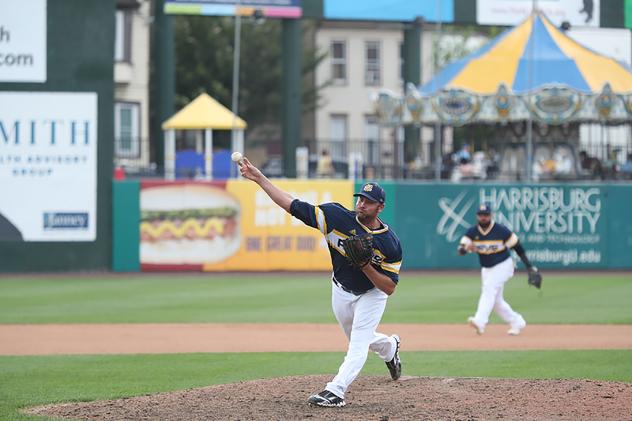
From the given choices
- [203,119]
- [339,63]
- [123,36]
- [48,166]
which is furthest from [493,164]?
[339,63]

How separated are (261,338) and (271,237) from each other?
1114 cm

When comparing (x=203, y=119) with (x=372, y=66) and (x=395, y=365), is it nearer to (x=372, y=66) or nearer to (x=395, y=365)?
(x=372, y=66)

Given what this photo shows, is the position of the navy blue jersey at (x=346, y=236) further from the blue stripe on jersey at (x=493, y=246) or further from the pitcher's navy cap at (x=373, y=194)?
the blue stripe on jersey at (x=493, y=246)

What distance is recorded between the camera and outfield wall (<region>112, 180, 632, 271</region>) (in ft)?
84.4

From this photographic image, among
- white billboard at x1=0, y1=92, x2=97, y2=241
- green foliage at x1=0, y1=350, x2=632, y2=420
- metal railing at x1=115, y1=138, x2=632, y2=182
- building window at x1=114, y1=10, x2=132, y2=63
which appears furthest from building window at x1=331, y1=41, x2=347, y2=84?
green foliage at x1=0, y1=350, x2=632, y2=420

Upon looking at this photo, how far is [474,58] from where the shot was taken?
32562 millimetres

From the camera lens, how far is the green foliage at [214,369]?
10.5 m

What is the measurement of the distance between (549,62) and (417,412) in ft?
79.8

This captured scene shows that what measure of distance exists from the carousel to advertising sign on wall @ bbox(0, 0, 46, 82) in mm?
10881

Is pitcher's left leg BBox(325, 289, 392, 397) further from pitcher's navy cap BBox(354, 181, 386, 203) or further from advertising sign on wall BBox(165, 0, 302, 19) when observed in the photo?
advertising sign on wall BBox(165, 0, 302, 19)

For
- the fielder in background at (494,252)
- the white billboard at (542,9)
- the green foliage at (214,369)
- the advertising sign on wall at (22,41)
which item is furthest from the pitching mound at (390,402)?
the white billboard at (542,9)

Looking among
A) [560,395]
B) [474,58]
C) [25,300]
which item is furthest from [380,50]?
[560,395]

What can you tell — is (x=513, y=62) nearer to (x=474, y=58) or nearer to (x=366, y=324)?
(x=474, y=58)

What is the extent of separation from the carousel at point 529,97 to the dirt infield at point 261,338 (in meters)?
13.2
